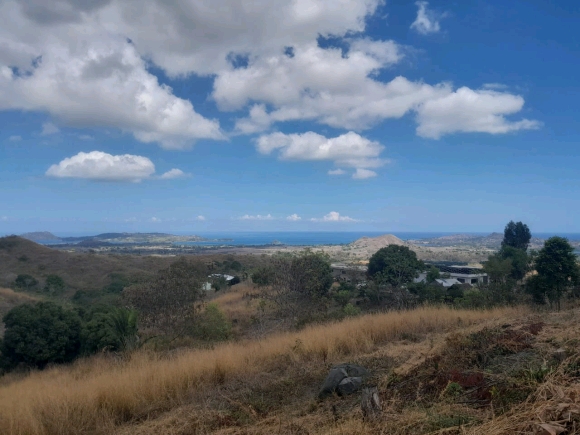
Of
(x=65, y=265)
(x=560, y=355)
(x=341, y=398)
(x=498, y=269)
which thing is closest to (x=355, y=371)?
(x=341, y=398)

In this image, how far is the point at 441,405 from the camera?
4305 millimetres

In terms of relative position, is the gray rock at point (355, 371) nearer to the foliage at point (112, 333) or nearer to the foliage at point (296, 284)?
the foliage at point (112, 333)

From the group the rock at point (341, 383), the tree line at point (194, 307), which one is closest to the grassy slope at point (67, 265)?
the tree line at point (194, 307)

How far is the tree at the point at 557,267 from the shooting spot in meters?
15.9

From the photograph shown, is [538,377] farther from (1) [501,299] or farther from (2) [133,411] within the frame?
(1) [501,299]

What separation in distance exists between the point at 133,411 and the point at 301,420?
2.64 metres

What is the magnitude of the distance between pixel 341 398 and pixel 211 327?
10.2 meters

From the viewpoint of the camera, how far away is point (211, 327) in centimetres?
1486

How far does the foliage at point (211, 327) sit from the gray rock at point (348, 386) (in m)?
8.39

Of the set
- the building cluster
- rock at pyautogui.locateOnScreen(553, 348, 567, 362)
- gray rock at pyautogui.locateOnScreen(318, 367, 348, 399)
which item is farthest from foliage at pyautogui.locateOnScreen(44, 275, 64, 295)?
rock at pyautogui.locateOnScreen(553, 348, 567, 362)

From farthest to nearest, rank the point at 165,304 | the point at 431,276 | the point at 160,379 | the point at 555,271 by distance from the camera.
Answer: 1. the point at 431,276
2. the point at 165,304
3. the point at 555,271
4. the point at 160,379

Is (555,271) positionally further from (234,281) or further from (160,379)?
(234,281)

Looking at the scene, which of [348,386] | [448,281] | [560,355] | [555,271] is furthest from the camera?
[448,281]

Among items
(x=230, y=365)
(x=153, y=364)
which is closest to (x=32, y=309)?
(x=153, y=364)
